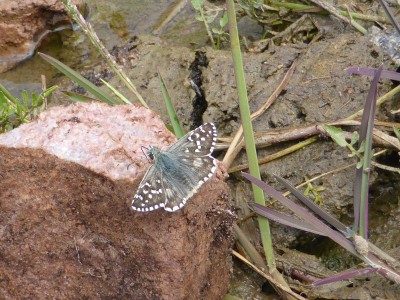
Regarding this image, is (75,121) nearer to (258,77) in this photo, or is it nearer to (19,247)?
(19,247)

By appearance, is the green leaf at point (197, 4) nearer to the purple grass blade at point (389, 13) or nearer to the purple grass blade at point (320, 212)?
the purple grass blade at point (389, 13)

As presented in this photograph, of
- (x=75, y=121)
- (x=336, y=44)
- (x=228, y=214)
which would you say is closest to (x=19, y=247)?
(x=75, y=121)

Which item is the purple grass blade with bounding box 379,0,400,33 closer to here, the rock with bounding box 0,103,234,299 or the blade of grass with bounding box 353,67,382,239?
the blade of grass with bounding box 353,67,382,239

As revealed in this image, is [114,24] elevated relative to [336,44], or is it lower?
lower

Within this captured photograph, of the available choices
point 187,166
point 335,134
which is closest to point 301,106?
point 335,134

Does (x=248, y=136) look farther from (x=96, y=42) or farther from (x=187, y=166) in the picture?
(x=96, y=42)
